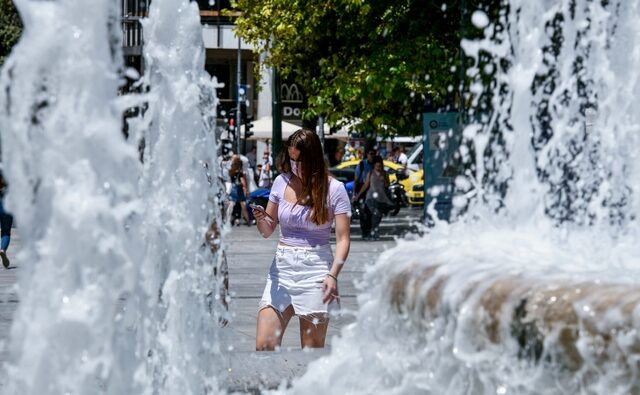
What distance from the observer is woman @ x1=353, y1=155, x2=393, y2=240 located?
27.2 metres

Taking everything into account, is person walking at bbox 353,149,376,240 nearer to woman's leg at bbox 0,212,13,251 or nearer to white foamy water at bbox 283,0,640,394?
woman's leg at bbox 0,212,13,251

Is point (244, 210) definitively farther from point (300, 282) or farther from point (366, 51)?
point (300, 282)

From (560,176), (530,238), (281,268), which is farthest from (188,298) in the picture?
(560,176)

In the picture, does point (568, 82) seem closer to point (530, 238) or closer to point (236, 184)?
Answer: point (530, 238)

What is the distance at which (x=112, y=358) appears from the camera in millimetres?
5289

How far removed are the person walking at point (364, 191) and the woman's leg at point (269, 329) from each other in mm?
19515

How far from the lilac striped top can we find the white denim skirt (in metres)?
0.05

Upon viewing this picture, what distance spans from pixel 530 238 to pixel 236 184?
26863 mm

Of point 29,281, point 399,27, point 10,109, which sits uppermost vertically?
point 399,27

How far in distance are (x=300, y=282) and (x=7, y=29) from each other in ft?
165

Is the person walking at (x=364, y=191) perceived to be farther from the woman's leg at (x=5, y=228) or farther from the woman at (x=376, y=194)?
the woman's leg at (x=5, y=228)

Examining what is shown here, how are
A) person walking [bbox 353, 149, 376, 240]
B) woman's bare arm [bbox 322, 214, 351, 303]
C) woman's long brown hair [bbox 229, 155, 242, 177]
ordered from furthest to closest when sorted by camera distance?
woman's long brown hair [bbox 229, 155, 242, 177] < person walking [bbox 353, 149, 376, 240] < woman's bare arm [bbox 322, 214, 351, 303]

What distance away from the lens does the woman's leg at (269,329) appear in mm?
7832

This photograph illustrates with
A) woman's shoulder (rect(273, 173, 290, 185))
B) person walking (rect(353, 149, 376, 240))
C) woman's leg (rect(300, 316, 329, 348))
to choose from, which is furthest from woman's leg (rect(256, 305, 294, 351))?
person walking (rect(353, 149, 376, 240))
